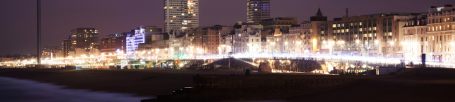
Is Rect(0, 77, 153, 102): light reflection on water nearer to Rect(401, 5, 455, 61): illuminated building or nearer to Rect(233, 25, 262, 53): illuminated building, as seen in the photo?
Rect(401, 5, 455, 61): illuminated building

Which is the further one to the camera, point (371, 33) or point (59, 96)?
point (371, 33)

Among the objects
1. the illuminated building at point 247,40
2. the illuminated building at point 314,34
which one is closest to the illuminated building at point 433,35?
the illuminated building at point 314,34

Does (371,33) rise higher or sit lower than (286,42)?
higher

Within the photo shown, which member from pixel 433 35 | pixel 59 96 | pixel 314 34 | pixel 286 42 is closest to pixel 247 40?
pixel 286 42

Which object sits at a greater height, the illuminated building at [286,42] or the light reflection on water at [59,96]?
the illuminated building at [286,42]

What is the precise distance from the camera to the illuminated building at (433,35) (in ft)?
276

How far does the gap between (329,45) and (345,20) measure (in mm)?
8718

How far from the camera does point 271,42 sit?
15338cm

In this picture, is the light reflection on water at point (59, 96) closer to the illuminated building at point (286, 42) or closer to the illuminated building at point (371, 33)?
the illuminated building at point (371, 33)

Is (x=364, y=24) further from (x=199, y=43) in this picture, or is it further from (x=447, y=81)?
(x=447, y=81)

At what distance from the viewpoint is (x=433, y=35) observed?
88625 mm

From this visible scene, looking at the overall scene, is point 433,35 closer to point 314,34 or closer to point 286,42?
point 314,34

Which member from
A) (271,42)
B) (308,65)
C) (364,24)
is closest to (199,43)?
(271,42)

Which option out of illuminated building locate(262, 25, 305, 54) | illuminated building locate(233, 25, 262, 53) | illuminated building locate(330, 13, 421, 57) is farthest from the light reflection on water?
illuminated building locate(233, 25, 262, 53)
